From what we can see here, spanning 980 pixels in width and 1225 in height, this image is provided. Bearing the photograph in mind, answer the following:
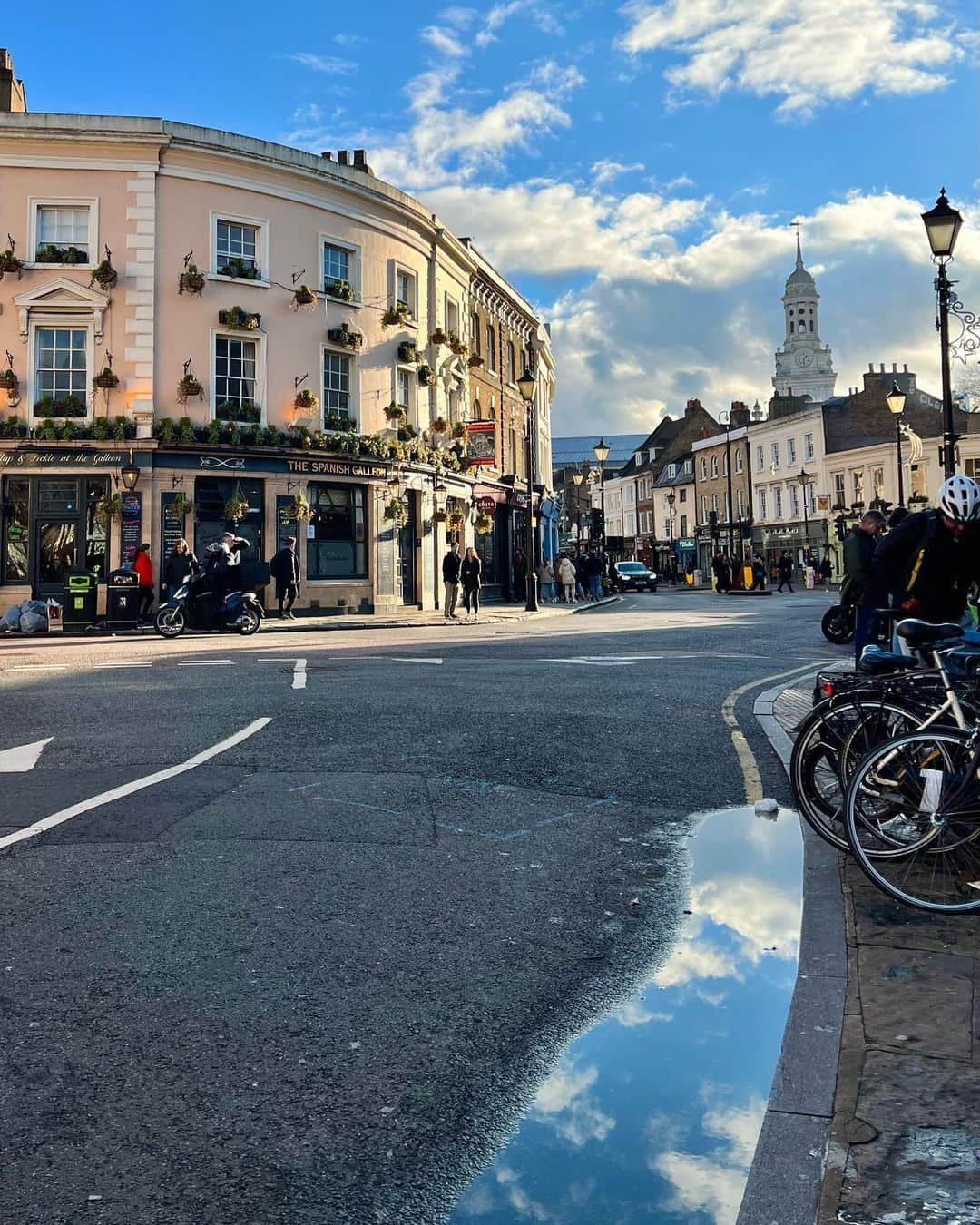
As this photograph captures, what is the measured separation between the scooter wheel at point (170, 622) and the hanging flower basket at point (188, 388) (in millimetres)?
7615

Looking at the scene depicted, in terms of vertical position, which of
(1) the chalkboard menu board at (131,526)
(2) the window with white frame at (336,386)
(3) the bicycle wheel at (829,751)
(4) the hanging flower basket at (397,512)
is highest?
(2) the window with white frame at (336,386)

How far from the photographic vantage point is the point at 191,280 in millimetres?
25922

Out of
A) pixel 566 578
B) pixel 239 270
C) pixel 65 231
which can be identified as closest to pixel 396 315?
pixel 239 270

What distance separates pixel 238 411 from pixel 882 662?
2419 cm

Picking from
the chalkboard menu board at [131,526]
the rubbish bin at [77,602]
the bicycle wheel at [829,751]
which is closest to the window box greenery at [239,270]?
the chalkboard menu board at [131,526]

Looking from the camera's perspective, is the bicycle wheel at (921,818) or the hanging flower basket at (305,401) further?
the hanging flower basket at (305,401)

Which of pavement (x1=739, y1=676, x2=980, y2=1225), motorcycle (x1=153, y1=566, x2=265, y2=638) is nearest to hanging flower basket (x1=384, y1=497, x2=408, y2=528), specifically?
motorcycle (x1=153, y1=566, x2=265, y2=638)

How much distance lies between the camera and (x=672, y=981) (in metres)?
3.73

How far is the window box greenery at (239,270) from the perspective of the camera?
27.0 metres

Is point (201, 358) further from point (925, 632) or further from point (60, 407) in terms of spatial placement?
point (925, 632)

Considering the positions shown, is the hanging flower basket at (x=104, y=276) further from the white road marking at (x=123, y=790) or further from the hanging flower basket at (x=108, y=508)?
the white road marking at (x=123, y=790)

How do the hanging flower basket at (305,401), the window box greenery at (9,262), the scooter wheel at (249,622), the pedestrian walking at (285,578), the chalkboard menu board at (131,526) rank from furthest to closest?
the hanging flower basket at (305,401) < the pedestrian walking at (285,578) < the chalkboard menu board at (131,526) < the window box greenery at (9,262) < the scooter wheel at (249,622)

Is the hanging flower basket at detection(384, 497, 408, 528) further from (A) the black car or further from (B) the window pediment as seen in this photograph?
(A) the black car

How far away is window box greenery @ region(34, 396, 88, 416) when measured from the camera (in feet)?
82.5
